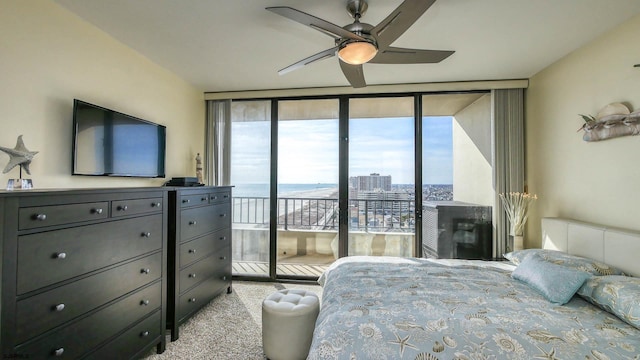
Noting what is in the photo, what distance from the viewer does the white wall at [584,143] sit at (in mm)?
2094

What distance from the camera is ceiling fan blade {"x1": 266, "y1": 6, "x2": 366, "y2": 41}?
148 cm

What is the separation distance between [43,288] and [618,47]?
13.6 feet

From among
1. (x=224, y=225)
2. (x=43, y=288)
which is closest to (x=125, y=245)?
(x=43, y=288)

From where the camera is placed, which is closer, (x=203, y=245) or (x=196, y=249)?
(x=196, y=249)

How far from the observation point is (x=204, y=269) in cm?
281

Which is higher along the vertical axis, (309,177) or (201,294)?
(309,177)

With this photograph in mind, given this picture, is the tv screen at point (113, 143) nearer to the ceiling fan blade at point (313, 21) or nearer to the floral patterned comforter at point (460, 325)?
the ceiling fan blade at point (313, 21)

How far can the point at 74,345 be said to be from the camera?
1501 mm

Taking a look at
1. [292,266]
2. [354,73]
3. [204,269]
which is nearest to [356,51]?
[354,73]

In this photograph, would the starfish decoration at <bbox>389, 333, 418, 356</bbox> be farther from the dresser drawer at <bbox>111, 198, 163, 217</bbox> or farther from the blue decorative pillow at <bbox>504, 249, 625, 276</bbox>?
the dresser drawer at <bbox>111, 198, 163, 217</bbox>

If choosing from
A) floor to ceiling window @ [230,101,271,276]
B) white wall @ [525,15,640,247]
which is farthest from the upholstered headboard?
floor to ceiling window @ [230,101,271,276]

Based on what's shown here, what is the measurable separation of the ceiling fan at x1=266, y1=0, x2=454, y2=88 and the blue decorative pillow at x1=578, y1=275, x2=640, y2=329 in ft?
5.68

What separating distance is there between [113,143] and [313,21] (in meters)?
1.96

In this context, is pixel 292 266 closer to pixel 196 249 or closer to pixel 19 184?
pixel 196 249
